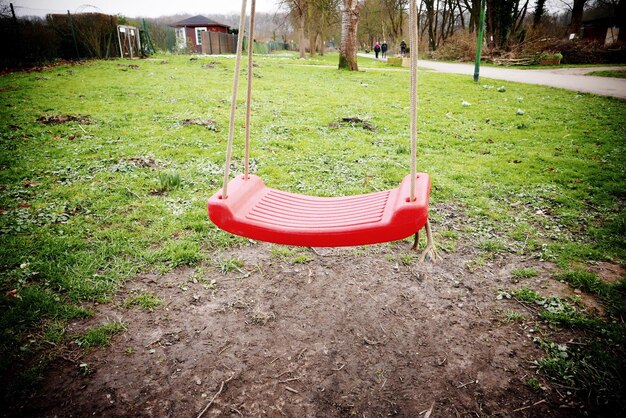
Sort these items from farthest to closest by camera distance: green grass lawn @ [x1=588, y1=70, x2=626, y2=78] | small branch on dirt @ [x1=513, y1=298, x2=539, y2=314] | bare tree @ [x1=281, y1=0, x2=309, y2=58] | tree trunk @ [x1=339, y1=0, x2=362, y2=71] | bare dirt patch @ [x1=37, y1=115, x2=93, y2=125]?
bare tree @ [x1=281, y1=0, x2=309, y2=58], tree trunk @ [x1=339, y1=0, x2=362, y2=71], green grass lawn @ [x1=588, y1=70, x2=626, y2=78], bare dirt patch @ [x1=37, y1=115, x2=93, y2=125], small branch on dirt @ [x1=513, y1=298, x2=539, y2=314]

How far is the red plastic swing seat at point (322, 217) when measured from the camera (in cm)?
202

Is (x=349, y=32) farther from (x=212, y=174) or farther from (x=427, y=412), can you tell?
(x=427, y=412)

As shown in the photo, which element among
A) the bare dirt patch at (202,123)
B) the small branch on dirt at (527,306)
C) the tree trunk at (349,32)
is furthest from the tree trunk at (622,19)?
the small branch on dirt at (527,306)

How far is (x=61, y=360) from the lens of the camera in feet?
7.22

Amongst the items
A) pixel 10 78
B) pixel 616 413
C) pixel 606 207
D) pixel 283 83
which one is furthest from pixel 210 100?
pixel 616 413

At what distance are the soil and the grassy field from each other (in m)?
0.19

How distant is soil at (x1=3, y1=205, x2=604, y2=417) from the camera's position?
79.5 inches

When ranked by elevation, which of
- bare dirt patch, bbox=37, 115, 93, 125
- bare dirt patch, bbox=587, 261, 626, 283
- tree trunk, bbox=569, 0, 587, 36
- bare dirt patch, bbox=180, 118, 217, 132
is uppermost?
tree trunk, bbox=569, 0, 587, 36

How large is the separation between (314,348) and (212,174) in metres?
3.14

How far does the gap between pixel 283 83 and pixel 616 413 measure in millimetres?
12469

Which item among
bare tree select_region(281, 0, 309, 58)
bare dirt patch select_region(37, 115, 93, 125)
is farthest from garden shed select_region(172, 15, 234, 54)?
bare dirt patch select_region(37, 115, 93, 125)

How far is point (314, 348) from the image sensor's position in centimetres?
241

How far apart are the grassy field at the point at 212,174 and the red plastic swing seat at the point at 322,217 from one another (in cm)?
107

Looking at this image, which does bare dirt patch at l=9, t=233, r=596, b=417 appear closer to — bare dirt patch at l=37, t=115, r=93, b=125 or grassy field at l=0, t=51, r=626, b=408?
grassy field at l=0, t=51, r=626, b=408
